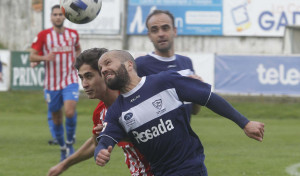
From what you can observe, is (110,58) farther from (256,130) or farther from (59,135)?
(59,135)

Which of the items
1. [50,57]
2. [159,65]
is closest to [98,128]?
[159,65]

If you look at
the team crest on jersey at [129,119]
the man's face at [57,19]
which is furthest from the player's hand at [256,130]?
the man's face at [57,19]

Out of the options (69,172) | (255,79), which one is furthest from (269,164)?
(255,79)

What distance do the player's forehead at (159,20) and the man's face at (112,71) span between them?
8.20 feet

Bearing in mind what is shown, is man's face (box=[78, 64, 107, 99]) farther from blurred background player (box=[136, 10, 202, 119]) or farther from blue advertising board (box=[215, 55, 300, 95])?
blue advertising board (box=[215, 55, 300, 95])

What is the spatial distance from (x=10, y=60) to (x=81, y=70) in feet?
50.6

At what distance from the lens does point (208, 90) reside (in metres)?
5.03

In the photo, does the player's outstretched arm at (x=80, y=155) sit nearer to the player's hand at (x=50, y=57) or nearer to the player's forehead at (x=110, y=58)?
the player's forehead at (x=110, y=58)

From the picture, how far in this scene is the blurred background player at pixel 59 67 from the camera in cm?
1093

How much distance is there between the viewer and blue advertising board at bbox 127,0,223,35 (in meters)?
26.6

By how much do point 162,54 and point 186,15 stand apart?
19.7 m

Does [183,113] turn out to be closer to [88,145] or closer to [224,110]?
[224,110]

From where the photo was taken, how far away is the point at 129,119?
16.3 ft

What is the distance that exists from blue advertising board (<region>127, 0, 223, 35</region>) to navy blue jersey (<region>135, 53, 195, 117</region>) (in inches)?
765
